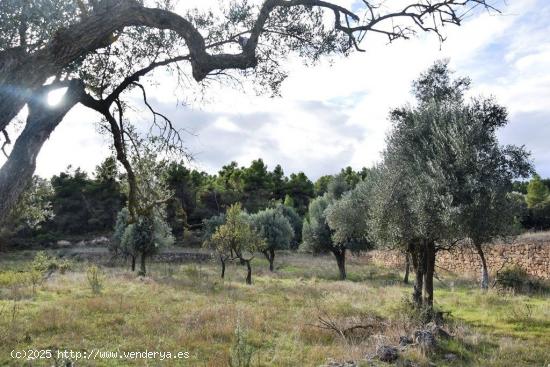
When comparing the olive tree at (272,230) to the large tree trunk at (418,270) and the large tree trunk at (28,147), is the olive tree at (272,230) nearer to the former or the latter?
the large tree trunk at (418,270)

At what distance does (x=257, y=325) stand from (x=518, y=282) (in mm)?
16655

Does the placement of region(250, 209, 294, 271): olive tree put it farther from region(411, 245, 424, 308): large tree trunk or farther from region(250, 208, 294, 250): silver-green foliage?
region(411, 245, 424, 308): large tree trunk

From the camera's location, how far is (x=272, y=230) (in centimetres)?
4462

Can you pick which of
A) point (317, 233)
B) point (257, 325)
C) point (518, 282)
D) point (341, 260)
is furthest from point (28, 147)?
point (317, 233)

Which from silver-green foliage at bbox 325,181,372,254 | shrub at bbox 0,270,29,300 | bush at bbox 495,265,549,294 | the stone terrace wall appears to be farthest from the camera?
silver-green foliage at bbox 325,181,372,254

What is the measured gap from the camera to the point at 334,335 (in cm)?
1202

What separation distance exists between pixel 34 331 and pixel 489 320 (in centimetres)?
1415

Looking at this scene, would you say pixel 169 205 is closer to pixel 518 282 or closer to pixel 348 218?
pixel 348 218

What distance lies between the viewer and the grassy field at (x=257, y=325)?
977 cm

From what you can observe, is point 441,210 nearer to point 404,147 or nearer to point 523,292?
point 404,147

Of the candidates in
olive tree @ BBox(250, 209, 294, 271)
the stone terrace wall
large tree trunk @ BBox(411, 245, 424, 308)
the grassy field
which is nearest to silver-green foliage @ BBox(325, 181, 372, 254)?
the stone terrace wall

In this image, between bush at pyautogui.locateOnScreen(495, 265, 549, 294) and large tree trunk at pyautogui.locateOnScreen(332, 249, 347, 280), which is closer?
bush at pyautogui.locateOnScreen(495, 265, 549, 294)

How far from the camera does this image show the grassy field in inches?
385

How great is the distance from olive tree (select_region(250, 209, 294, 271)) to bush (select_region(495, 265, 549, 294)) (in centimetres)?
2230
